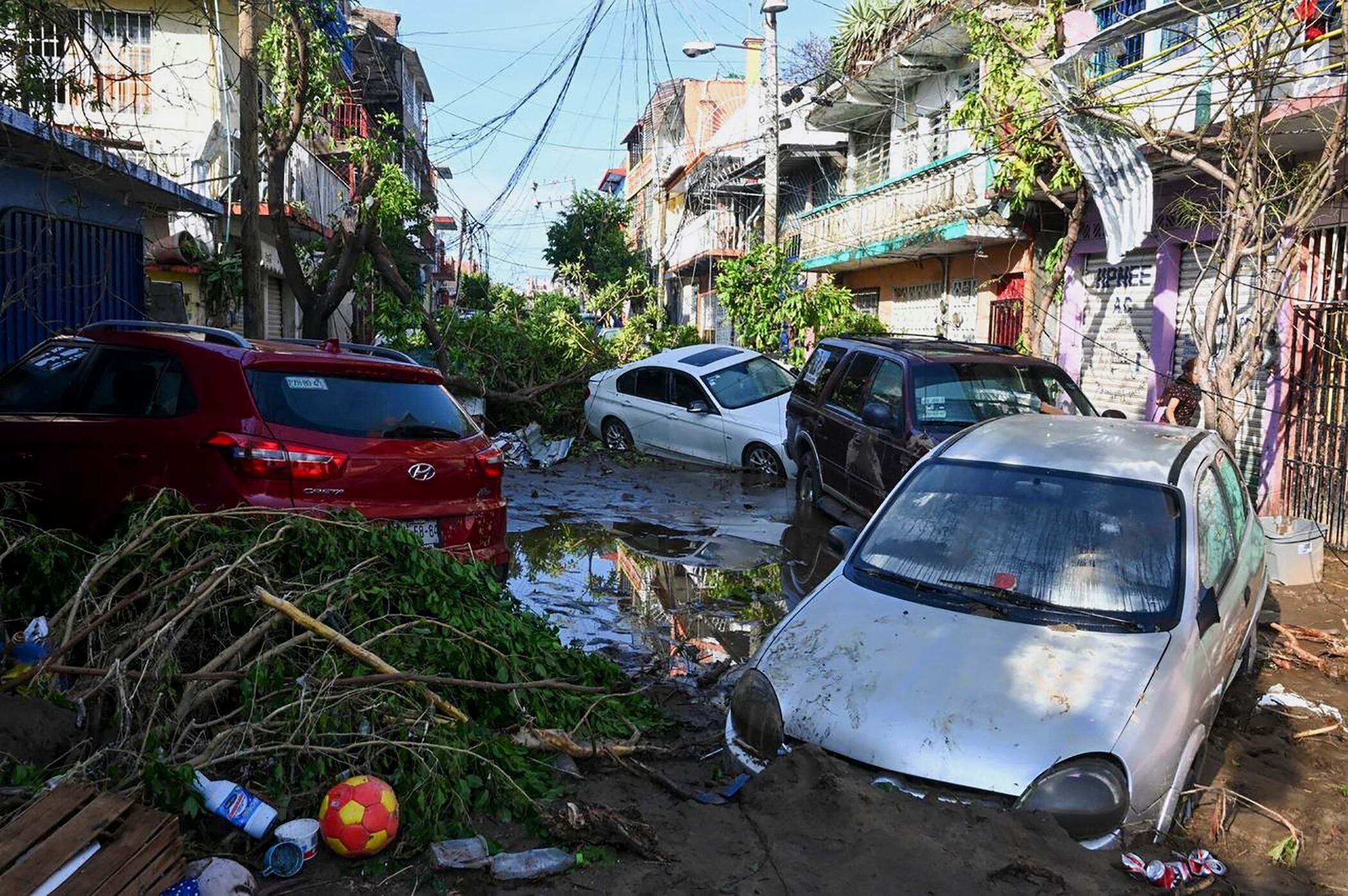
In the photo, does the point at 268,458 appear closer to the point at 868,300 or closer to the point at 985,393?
the point at 985,393

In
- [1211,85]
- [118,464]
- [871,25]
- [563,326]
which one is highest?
[871,25]

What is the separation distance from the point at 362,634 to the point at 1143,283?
13.2 meters

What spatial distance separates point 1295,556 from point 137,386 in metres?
8.62

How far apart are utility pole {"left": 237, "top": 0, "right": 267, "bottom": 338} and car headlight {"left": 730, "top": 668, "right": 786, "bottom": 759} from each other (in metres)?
7.98

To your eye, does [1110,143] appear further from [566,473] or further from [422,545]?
[422,545]

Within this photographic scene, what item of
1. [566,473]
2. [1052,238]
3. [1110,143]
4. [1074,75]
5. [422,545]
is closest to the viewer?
[422,545]

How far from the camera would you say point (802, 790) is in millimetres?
3818

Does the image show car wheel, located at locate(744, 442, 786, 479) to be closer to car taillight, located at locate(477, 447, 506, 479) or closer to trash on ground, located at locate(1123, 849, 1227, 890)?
car taillight, located at locate(477, 447, 506, 479)

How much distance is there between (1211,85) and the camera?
12.0 metres

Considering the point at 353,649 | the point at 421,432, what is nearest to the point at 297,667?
the point at 353,649

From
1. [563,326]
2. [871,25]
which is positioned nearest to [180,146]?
[563,326]

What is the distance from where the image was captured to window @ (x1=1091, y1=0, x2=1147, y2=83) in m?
14.2

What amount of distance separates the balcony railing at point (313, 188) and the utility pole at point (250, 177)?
661cm

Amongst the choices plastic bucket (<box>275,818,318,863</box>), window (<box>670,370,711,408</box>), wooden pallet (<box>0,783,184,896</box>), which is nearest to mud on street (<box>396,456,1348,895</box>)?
plastic bucket (<box>275,818,318,863</box>)
